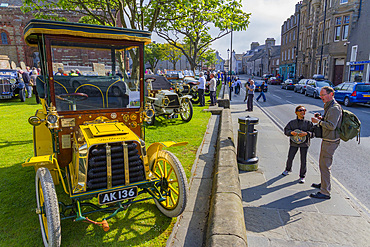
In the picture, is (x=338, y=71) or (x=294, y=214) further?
(x=338, y=71)

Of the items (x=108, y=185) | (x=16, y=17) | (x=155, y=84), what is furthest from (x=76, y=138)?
(x=16, y=17)

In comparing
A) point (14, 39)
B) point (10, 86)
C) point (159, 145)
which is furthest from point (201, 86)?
point (14, 39)

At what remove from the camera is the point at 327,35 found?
3300 cm

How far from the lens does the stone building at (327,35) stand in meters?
29.3

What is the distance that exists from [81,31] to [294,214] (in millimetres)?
4526

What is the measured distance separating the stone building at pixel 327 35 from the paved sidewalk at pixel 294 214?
1166 inches

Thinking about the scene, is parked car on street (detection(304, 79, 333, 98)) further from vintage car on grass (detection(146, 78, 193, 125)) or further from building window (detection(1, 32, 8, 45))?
building window (detection(1, 32, 8, 45))

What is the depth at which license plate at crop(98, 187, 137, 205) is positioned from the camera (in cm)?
319

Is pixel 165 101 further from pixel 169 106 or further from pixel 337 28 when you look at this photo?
pixel 337 28

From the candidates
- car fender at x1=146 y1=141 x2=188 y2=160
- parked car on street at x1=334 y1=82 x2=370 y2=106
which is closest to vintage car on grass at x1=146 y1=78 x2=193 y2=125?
car fender at x1=146 y1=141 x2=188 y2=160

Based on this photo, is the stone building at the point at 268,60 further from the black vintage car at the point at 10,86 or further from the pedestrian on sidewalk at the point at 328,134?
the pedestrian on sidewalk at the point at 328,134

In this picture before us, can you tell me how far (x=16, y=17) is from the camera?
39250mm

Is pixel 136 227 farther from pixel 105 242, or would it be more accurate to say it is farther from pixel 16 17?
pixel 16 17

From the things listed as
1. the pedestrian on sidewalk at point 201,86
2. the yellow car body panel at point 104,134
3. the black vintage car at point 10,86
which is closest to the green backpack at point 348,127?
the yellow car body panel at point 104,134
